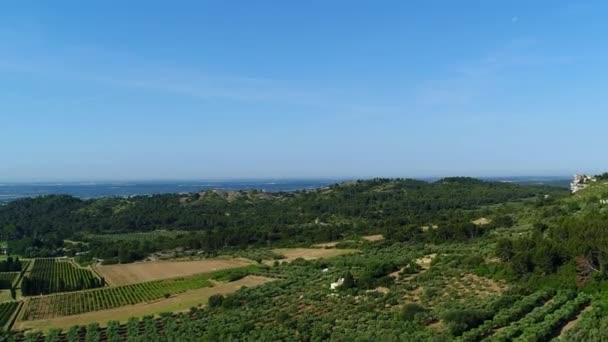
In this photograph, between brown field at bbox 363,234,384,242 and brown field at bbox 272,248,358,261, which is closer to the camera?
brown field at bbox 272,248,358,261

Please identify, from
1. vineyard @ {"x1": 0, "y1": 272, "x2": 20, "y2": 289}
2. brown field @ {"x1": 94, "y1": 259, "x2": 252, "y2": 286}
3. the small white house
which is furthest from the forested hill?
the small white house

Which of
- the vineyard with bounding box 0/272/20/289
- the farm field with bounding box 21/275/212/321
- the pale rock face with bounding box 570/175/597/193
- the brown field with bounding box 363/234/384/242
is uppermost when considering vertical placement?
the pale rock face with bounding box 570/175/597/193

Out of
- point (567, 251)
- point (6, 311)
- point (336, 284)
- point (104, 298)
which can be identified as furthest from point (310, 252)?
point (567, 251)

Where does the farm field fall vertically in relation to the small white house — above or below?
below

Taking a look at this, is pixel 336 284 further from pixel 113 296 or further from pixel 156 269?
pixel 156 269

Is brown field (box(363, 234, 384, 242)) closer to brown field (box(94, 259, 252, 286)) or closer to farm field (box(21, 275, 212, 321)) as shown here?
brown field (box(94, 259, 252, 286))

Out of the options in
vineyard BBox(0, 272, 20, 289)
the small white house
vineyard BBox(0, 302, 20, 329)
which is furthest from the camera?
vineyard BBox(0, 272, 20, 289)

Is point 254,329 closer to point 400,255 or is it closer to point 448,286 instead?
point 448,286

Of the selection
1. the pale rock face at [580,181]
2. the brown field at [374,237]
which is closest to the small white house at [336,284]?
the brown field at [374,237]
